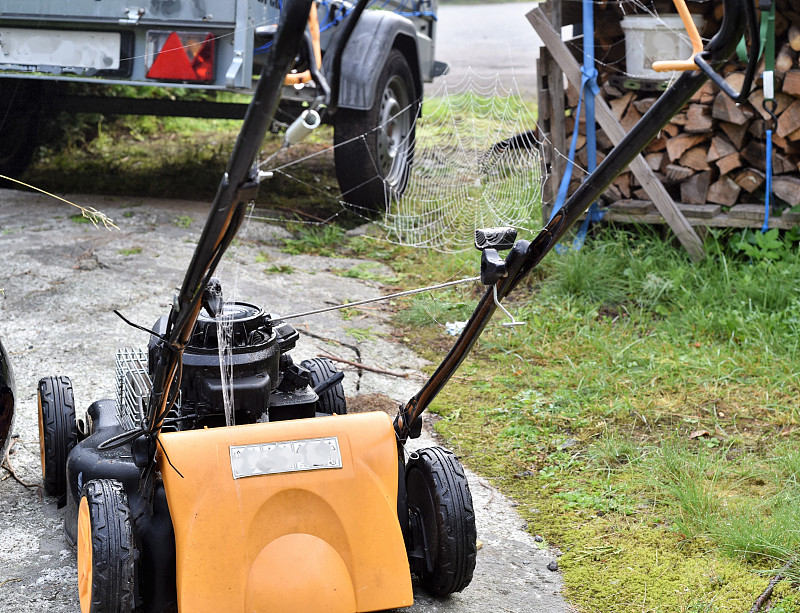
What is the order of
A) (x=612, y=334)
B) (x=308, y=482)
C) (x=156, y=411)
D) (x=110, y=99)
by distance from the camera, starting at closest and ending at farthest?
(x=156, y=411)
(x=308, y=482)
(x=612, y=334)
(x=110, y=99)

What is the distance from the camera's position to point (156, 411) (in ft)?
6.03

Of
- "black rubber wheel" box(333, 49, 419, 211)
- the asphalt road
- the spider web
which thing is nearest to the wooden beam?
the spider web

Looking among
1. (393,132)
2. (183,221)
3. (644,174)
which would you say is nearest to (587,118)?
(644,174)

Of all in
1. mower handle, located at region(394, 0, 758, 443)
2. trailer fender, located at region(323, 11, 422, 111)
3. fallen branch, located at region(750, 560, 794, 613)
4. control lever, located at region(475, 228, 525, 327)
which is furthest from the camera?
trailer fender, located at region(323, 11, 422, 111)

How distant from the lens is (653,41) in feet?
14.8

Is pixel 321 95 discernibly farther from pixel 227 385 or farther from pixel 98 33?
pixel 98 33

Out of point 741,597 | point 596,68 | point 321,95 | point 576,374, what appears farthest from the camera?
point 596,68

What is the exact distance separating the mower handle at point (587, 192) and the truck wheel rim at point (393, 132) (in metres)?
3.52

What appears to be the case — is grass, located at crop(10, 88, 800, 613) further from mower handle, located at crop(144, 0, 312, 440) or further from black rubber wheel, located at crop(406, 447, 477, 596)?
mower handle, located at crop(144, 0, 312, 440)

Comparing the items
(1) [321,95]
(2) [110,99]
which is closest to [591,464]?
(1) [321,95]

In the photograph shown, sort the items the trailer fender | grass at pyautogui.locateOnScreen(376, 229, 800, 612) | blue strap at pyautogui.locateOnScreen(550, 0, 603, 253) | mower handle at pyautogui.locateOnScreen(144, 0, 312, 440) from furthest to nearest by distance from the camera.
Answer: the trailer fender → blue strap at pyautogui.locateOnScreen(550, 0, 603, 253) → grass at pyautogui.locateOnScreen(376, 229, 800, 612) → mower handle at pyautogui.locateOnScreen(144, 0, 312, 440)

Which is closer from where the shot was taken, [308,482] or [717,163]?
[308,482]

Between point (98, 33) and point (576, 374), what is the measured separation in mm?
2916

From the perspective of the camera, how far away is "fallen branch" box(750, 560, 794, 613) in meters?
2.21
